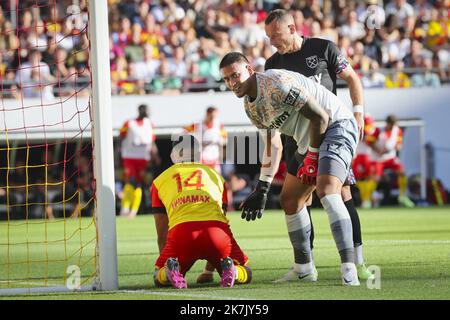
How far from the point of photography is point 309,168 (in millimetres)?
8359

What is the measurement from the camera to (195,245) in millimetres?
8438

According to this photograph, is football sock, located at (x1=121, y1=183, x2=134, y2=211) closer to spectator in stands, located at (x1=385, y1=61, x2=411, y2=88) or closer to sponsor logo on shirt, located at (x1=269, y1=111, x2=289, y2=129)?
spectator in stands, located at (x1=385, y1=61, x2=411, y2=88)

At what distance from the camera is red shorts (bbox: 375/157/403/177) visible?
2206 cm

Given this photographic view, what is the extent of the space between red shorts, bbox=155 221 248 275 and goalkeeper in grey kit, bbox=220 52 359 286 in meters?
0.82

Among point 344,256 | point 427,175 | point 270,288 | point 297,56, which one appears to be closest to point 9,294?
point 270,288

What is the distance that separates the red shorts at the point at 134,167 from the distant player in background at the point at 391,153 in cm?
492

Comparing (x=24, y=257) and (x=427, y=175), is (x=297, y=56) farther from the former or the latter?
(x=427, y=175)

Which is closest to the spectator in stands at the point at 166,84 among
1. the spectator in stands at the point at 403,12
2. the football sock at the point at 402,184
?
the football sock at the point at 402,184

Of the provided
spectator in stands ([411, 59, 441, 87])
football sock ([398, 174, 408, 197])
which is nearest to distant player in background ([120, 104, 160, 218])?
football sock ([398, 174, 408, 197])

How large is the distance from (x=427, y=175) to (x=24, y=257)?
13622mm

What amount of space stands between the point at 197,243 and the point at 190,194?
443mm

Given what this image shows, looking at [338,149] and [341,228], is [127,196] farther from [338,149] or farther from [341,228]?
[341,228]

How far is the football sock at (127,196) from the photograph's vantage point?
20.5 metres

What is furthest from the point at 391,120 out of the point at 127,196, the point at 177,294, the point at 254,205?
the point at 177,294
